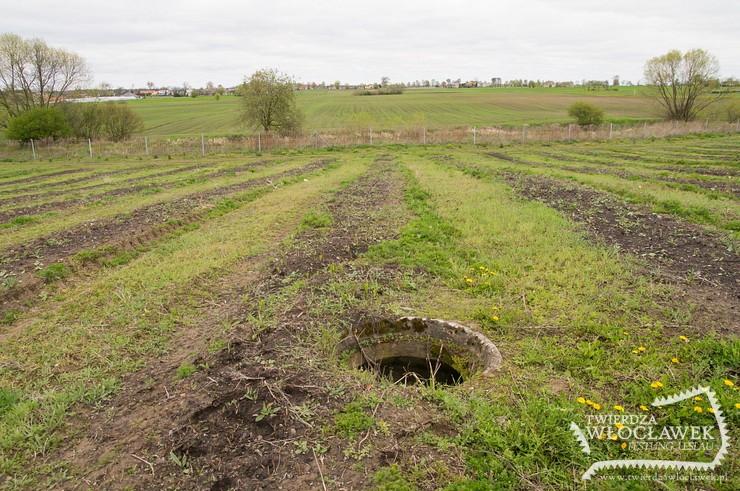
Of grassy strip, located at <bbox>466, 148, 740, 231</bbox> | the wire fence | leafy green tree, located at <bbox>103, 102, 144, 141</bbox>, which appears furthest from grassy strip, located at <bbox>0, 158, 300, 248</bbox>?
leafy green tree, located at <bbox>103, 102, 144, 141</bbox>

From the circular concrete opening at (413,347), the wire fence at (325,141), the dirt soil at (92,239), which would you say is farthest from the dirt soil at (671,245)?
the wire fence at (325,141)

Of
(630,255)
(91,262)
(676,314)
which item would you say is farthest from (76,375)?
(630,255)

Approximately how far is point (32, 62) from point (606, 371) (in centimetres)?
5212

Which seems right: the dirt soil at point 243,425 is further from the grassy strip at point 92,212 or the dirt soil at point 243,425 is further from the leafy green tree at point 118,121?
the leafy green tree at point 118,121

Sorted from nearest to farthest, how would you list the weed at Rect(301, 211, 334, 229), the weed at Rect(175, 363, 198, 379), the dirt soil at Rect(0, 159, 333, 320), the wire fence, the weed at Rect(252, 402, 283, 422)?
1. the weed at Rect(252, 402, 283, 422)
2. the weed at Rect(175, 363, 198, 379)
3. the dirt soil at Rect(0, 159, 333, 320)
4. the weed at Rect(301, 211, 334, 229)
5. the wire fence

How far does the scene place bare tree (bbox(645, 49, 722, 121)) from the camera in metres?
41.6

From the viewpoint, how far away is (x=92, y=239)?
9.34 metres

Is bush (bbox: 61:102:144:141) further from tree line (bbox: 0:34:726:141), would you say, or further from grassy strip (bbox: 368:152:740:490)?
grassy strip (bbox: 368:152:740:490)

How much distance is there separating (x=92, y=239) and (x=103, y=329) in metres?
4.64

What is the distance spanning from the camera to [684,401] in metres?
3.82

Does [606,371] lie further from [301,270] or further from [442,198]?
[442,198]

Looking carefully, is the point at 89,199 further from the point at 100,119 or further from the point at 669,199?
the point at 100,119

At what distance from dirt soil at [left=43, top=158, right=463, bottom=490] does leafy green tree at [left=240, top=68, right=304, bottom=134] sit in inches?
1256
